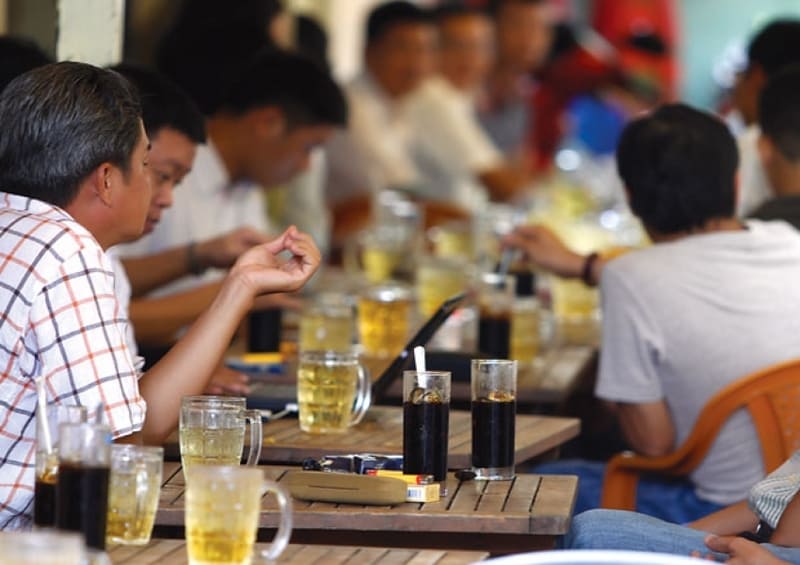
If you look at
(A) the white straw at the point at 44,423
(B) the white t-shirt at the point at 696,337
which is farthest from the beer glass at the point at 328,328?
(A) the white straw at the point at 44,423

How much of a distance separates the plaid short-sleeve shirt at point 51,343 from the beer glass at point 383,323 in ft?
5.53

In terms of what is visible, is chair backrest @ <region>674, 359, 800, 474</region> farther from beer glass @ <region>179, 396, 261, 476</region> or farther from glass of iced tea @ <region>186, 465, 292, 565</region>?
glass of iced tea @ <region>186, 465, 292, 565</region>

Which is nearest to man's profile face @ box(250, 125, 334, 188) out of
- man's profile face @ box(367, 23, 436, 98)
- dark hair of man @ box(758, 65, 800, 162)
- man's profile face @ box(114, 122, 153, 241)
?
dark hair of man @ box(758, 65, 800, 162)

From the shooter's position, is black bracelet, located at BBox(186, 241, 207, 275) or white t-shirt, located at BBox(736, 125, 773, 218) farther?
white t-shirt, located at BBox(736, 125, 773, 218)

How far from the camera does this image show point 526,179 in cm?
893

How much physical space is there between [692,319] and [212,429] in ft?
4.11

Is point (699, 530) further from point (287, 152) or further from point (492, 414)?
point (287, 152)

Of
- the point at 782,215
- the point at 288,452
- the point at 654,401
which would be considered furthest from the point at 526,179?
the point at 288,452

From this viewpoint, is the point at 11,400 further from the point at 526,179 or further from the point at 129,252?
the point at 526,179

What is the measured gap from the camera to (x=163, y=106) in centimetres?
342

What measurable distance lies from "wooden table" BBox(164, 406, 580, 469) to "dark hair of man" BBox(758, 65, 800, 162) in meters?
1.54

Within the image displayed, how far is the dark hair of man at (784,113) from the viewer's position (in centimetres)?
447

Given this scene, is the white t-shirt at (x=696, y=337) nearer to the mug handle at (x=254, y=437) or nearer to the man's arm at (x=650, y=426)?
the man's arm at (x=650, y=426)

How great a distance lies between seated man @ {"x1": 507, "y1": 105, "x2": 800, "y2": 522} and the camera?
11.1 ft
